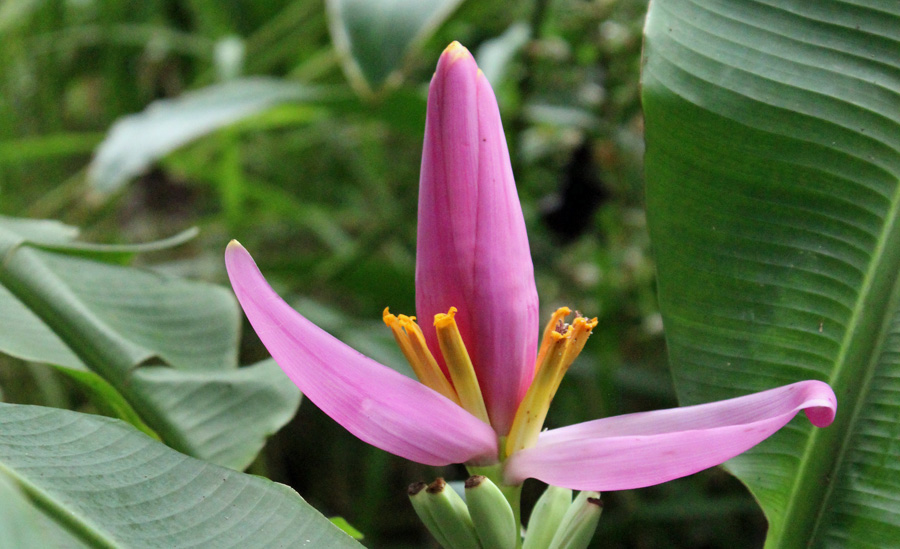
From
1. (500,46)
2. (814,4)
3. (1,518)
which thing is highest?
(500,46)

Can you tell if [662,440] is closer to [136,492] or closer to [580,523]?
[580,523]

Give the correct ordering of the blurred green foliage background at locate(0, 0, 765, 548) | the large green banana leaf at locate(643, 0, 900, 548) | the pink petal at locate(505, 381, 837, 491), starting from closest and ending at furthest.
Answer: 1. the pink petal at locate(505, 381, 837, 491)
2. the large green banana leaf at locate(643, 0, 900, 548)
3. the blurred green foliage background at locate(0, 0, 765, 548)

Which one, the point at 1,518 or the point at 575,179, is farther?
the point at 575,179

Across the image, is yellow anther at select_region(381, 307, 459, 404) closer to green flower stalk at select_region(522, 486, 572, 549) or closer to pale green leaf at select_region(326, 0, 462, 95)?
green flower stalk at select_region(522, 486, 572, 549)

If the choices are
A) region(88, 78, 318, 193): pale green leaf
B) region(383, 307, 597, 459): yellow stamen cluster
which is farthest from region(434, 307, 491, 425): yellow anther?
region(88, 78, 318, 193): pale green leaf

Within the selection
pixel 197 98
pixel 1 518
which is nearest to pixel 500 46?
pixel 197 98

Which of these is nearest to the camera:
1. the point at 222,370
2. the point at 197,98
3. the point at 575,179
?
the point at 222,370

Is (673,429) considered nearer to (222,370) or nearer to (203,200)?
(222,370)

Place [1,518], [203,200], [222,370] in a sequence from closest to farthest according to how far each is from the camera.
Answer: [1,518], [222,370], [203,200]

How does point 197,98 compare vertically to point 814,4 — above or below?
above
